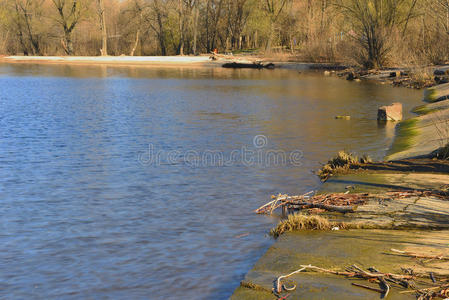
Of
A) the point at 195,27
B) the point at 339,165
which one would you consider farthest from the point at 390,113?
the point at 195,27

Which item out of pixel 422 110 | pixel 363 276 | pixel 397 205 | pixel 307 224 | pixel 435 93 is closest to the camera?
pixel 363 276

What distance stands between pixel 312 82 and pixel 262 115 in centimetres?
1755

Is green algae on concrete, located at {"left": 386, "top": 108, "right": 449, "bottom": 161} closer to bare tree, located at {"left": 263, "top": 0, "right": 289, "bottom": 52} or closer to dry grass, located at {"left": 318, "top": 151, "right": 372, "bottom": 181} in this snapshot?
dry grass, located at {"left": 318, "top": 151, "right": 372, "bottom": 181}

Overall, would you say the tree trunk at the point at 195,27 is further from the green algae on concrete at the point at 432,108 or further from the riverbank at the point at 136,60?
the green algae on concrete at the point at 432,108

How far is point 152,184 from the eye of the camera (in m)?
12.2

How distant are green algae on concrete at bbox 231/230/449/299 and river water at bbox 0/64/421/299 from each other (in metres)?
0.51

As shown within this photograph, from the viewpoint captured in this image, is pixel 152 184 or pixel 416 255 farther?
pixel 152 184

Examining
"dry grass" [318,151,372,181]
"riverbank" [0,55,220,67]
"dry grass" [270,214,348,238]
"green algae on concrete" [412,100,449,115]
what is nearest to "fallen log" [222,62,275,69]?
"riverbank" [0,55,220,67]

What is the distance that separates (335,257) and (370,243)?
68 centimetres

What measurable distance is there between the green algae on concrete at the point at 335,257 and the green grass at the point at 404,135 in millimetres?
7662

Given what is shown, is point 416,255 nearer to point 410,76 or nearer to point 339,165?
point 339,165

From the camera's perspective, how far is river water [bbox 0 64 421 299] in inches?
293

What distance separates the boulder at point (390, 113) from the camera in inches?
834

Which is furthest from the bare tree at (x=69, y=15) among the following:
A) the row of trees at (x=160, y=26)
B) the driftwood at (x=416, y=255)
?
the driftwood at (x=416, y=255)
